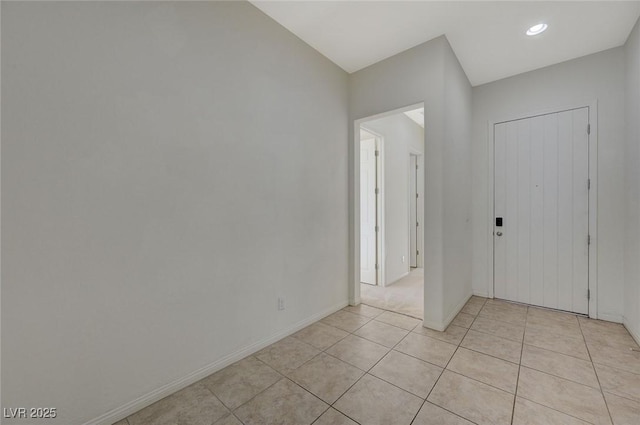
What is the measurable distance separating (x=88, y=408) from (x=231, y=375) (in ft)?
2.66

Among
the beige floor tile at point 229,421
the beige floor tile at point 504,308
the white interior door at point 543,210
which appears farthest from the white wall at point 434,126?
the beige floor tile at point 229,421

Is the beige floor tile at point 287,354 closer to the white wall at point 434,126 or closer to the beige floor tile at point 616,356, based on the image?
the white wall at point 434,126

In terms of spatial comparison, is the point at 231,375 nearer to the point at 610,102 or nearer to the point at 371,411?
the point at 371,411

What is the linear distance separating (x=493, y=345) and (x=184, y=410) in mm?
2544

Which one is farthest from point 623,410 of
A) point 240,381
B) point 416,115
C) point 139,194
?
point 416,115

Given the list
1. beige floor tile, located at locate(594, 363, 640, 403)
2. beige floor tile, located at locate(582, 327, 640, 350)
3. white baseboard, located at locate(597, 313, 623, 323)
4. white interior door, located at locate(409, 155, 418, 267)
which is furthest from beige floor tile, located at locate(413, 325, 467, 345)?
white interior door, located at locate(409, 155, 418, 267)

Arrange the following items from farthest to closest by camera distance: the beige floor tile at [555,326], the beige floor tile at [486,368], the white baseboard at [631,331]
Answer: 1. the beige floor tile at [555,326]
2. the white baseboard at [631,331]
3. the beige floor tile at [486,368]

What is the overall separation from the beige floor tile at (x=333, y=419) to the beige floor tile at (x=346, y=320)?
43.3 inches

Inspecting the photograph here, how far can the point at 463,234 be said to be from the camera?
3.23 metres

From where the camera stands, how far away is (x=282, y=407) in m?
1.59

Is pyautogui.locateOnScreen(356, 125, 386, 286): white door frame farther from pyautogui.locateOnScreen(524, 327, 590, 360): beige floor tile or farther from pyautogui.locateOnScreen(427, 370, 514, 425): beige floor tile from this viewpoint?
pyautogui.locateOnScreen(427, 370, 514, 425): beige floor tile

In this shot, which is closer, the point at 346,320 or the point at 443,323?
the point at 443,323

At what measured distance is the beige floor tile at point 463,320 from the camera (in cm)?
273

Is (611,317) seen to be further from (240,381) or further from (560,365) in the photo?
(240,381)
